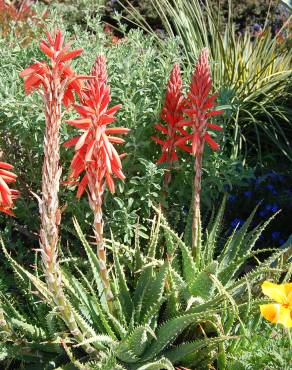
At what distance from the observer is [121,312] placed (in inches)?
95.6

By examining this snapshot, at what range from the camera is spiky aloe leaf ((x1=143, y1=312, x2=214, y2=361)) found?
225 centimetres

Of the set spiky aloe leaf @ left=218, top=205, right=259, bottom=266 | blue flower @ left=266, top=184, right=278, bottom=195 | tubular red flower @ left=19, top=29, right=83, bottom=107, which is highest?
tubular red flower @ left=19, top=29, right=83, bottom=107

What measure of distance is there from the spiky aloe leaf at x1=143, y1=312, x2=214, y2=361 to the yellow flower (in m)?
0.24

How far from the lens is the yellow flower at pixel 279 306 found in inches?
87.7

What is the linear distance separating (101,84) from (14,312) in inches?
Result: 45.3

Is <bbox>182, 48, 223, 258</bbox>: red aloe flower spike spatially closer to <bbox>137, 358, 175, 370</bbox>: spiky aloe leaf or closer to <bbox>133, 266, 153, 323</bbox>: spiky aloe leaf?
<bbox>133, 266, 153, 323</bbox>: spiky aloe leaf

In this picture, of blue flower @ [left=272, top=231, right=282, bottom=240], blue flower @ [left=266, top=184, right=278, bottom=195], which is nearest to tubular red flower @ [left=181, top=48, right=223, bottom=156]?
blue flower @ [left=272, top=231, right=282, bottom=240]

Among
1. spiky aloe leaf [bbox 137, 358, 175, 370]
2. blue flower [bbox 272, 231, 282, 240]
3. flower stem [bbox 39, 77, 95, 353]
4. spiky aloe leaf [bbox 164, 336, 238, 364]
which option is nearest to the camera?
flower stem [bbox 39, 77, 95, 353]

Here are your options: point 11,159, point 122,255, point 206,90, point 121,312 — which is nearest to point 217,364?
point 121,312

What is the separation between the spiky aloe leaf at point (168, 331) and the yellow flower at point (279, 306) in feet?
0.80

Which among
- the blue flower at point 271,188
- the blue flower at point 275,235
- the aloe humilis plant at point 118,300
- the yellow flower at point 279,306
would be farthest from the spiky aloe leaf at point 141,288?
the blue flower at point 271,188

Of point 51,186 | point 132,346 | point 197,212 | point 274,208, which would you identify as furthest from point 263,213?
point 51,186

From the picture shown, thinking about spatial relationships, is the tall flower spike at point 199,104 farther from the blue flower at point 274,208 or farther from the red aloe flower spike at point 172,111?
the blue flower at point 274,208

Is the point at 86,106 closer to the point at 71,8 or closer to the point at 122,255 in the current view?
the point at 122,255
